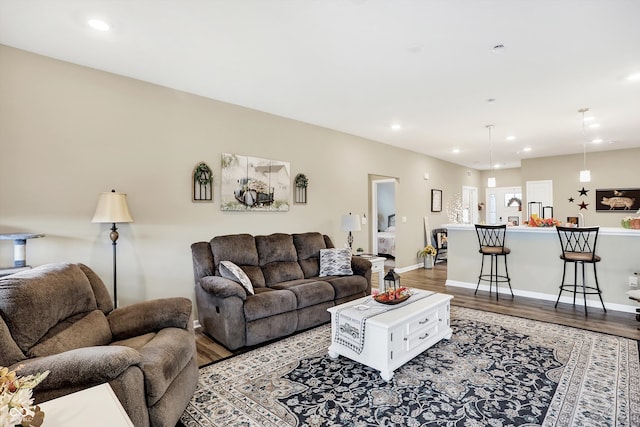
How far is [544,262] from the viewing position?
4.93 m

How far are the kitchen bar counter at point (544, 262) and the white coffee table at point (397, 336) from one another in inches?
105

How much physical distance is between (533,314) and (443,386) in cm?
246

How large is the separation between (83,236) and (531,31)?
4279 millimetres

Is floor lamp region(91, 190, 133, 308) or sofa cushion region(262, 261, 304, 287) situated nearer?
floor lamp region(91, 190, 133, 308)

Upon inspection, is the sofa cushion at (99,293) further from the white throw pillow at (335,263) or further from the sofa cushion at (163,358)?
the white throw pillow at (335,263)

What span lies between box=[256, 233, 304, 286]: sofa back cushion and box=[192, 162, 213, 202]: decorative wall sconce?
2.70 ft

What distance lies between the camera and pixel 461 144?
681 centimetres

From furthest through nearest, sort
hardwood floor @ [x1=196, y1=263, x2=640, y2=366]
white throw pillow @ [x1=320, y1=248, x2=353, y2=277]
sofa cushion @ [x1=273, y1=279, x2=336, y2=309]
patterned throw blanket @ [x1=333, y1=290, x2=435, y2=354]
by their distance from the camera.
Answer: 1. white throw pillow @ [x1=320, y1=248, x2=353, y2=277]
2. sofa cushion @ [x1=273, y1=279, x2=336, y2=309]
3. hardwood floor @ [x1=196, y1=263, x2=640, y2=366]
4. patterned throw blanket @ [x1=333, y1=290, x2=435, y2=354]

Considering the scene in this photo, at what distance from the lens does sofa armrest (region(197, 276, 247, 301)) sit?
3109 millimetres

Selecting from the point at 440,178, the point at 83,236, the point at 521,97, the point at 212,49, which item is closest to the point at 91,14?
the point at 212,49

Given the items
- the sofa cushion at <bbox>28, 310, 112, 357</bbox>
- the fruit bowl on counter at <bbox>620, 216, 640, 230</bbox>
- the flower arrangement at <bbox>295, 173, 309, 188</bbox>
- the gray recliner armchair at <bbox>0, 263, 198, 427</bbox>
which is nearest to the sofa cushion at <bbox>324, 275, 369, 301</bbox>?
the flower arrangement at <bbox>295, 173, 309, 188</bbox>

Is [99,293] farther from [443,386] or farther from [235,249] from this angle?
[443,386]

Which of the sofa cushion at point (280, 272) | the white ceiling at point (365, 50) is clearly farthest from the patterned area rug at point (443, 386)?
the white ceiling at point (365, 50)

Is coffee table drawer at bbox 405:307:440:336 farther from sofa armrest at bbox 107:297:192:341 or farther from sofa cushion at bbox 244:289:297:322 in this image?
sofa armrest at bbox 107:297:192:341
